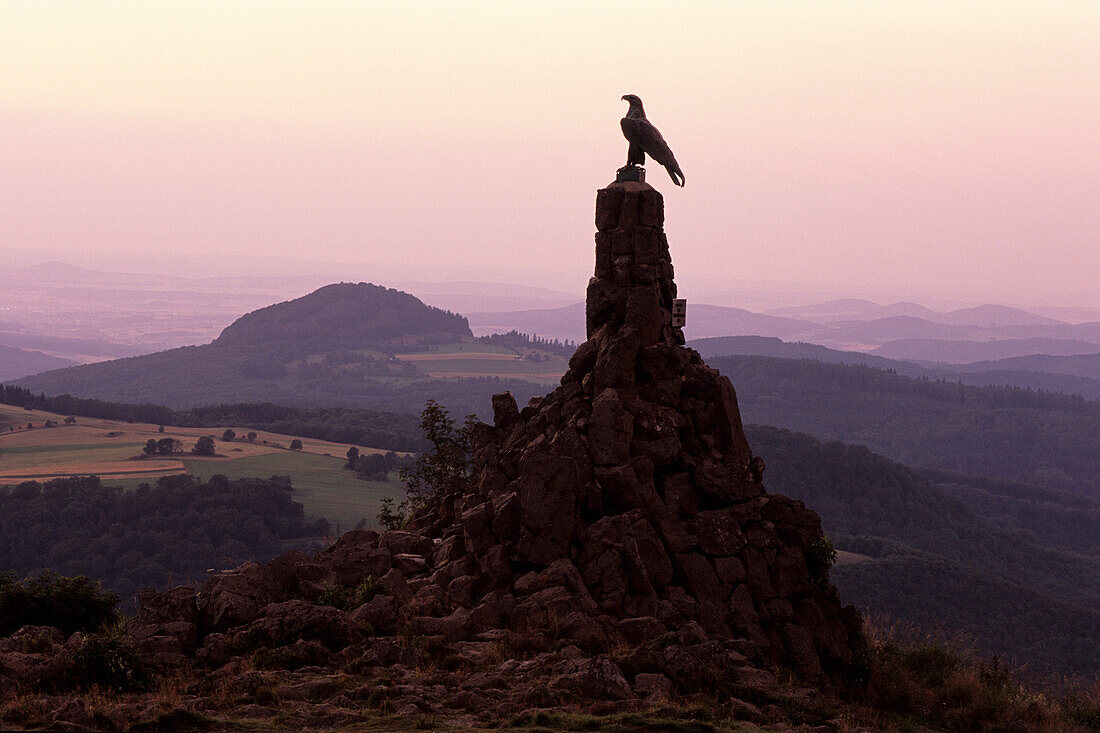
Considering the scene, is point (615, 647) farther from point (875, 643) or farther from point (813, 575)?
point (875, 643)

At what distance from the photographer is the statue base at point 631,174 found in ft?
114

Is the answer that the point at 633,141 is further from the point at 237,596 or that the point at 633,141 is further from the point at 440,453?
the point at 237,596

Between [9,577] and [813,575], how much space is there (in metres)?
26.0

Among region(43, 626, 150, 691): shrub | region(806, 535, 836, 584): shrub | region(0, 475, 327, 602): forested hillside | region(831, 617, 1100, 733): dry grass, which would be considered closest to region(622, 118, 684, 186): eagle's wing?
region(806, 535, 836, 584): shrub

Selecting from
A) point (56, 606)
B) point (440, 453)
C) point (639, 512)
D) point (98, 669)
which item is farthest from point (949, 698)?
point (56, 606)

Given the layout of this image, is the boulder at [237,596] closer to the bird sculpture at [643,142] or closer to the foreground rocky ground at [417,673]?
the foreground rocky ground at [417,673]

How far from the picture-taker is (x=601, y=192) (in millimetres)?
34375

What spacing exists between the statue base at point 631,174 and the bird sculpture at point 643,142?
1.35 feet

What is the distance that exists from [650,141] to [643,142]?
26cm

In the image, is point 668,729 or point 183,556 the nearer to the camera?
point 668,729

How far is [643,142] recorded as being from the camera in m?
34.8

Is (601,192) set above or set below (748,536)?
above

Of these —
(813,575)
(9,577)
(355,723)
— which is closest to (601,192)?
(813,575)

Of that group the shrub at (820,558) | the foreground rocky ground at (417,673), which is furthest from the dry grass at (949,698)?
the shrub at (820,558)
